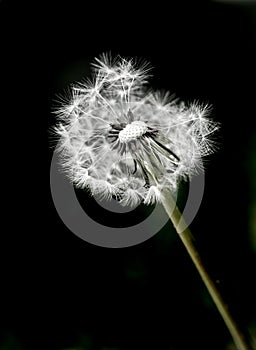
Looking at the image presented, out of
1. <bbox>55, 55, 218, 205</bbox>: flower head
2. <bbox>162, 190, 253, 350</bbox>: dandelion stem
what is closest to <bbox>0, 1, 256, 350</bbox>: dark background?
<bbox>55, 55, 218, 205</bbox>: flower head

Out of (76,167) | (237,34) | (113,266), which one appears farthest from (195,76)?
(76,167)

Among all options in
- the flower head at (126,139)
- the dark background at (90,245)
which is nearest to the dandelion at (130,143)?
the flower head at (126,139)

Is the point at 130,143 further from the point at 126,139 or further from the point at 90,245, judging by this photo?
the point at 90,245

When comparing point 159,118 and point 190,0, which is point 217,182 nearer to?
point 190,0

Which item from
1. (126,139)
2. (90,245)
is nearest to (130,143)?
(126,139)

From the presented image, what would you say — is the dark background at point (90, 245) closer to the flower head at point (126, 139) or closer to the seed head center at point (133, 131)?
the flower head at point (126, 139)

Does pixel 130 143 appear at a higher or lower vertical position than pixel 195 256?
higher

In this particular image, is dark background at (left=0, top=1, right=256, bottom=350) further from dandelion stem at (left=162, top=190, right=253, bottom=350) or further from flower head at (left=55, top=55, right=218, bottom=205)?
dandelion stem at (left=162, top=190, right=253, bottom=350)
